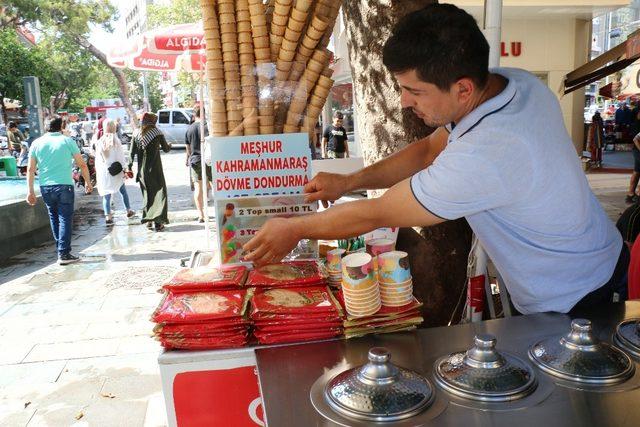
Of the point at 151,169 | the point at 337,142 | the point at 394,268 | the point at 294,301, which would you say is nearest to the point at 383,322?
the point at 394,268

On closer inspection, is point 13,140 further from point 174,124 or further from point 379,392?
point 379,392

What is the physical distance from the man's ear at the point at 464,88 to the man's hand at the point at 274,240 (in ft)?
2.14

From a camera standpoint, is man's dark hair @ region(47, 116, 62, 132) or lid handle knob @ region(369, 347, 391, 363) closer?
lid handle knob @ region(369, 347, 391, 363)

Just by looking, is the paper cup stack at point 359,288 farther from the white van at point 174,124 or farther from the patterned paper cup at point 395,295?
the white van at point 174,124

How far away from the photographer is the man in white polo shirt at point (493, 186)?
150 cm

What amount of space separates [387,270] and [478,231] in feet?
1.09

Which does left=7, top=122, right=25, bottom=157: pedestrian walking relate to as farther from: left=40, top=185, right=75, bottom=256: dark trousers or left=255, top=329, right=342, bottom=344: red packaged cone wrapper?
left=255, top=329, right=342, bottom=344: red packaged cone wrapper

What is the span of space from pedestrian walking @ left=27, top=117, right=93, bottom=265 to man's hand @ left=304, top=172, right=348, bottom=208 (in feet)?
18.4

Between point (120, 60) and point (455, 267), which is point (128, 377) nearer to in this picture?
point (455, 267)

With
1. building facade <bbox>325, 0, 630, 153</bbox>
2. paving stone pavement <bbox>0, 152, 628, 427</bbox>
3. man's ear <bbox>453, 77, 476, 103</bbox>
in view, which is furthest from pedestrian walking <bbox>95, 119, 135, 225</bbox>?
man's ear <bbox>453, 77, 476, 103</bbox>

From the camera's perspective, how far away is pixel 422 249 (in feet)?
8.98

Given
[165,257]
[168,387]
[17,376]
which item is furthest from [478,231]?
[165,257]

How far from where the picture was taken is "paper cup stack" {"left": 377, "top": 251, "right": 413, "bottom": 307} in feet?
5.67

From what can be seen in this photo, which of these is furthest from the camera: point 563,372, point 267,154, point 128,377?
point 128,377
